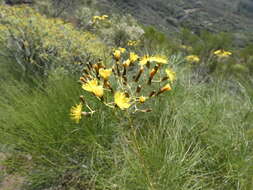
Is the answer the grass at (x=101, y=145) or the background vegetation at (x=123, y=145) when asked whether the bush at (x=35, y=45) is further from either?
the grass at (x=101, y=145)

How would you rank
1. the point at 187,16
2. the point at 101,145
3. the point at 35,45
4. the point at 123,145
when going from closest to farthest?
the point at 123,145 < the point at 101,145 < the point at 35,45 < the point at 187,16

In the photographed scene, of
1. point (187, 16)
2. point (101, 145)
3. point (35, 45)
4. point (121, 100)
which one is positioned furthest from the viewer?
point (187, 16)

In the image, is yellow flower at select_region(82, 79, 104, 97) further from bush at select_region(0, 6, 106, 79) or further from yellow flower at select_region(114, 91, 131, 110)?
bush at select_region(0, 6, 106, 79)

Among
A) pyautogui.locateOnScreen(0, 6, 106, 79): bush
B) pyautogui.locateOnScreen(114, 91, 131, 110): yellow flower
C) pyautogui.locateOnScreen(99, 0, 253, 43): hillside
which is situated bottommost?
pyautogui.locateOnScreen(99, 0, 253, 43): hillside

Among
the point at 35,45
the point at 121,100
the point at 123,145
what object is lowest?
the point at 35,45

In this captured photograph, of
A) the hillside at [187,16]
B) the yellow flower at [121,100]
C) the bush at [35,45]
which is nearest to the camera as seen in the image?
the yellow flower at [121,100]

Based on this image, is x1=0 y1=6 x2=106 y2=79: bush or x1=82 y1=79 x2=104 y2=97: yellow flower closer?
x1=82 y1=79 x2=104 y2=97: yellow flower

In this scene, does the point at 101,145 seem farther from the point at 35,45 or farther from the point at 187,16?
the point at 187,16

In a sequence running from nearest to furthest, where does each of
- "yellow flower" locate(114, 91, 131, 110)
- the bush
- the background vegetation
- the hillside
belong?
"yellow flower" locate(114, 91, 131, 110)
the background vegetation
the bush
the hillside

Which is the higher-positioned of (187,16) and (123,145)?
(123,145)

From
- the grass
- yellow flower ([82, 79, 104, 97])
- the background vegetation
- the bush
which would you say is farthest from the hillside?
yellow flower ([82, 79, 104, 97])

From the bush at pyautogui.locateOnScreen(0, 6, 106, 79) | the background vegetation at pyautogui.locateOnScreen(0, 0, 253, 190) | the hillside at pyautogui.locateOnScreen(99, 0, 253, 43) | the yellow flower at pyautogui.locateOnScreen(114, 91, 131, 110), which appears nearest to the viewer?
the yellow flower at pyautogui.locateOnScreen(114, 91, 131, 110)

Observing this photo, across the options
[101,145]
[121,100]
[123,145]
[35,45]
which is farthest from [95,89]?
[35,45]

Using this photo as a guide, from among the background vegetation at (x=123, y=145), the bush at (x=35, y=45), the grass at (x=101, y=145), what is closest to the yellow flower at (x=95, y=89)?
the background vegetation at (x=123, y=145)
